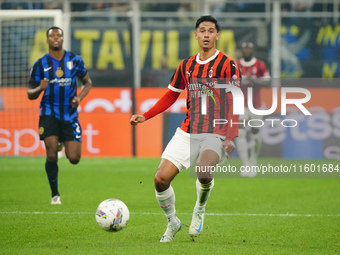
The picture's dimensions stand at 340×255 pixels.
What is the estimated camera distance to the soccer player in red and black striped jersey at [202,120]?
23.2 ft

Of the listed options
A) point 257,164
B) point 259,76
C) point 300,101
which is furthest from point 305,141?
point 259,76

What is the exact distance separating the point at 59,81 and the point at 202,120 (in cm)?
353

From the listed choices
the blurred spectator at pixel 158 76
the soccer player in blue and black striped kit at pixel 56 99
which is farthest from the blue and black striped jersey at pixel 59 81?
the blurred spectator at pixel 158 76

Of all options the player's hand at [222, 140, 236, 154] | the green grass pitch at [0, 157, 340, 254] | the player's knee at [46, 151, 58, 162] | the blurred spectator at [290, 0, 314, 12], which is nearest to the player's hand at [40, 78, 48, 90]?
the player's knee at [46, 151, 58, 162]

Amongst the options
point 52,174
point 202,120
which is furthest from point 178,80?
point 52,174

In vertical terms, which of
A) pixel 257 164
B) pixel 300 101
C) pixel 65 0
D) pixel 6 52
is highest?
Result: pixel 65 0

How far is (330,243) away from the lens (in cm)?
719

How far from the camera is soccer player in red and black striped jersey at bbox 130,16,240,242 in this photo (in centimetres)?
708

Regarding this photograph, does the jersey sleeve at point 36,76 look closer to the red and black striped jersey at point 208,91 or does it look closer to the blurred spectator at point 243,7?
the red and black striped jersey at point 208,91

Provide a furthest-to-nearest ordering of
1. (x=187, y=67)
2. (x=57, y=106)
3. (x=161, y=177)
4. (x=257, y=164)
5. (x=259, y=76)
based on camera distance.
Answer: (x=257, y=164), (x=259, y=76), (x=57, y=106), (x=187, y=67), (x=161, y=177)

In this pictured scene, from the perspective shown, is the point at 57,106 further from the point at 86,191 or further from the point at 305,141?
the point at 305,141

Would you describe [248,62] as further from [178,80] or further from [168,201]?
[168,201]

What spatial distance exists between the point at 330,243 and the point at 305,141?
31.8ft

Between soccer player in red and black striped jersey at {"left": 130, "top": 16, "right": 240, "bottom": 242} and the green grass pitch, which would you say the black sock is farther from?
soccer player in red and black striped jersey at {"left": 130, "top": 16, "right": 240, "bottom": 242}
